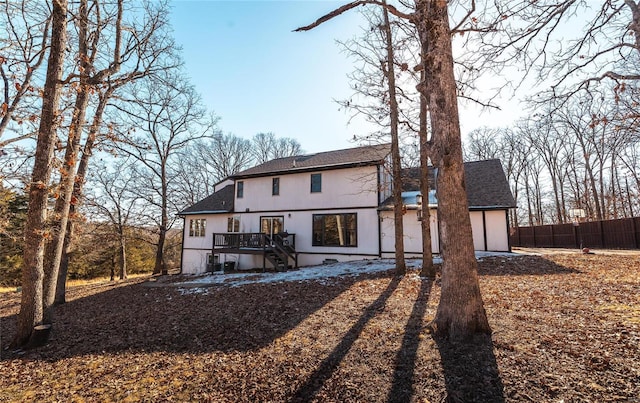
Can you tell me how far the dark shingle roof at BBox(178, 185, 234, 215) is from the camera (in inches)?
731

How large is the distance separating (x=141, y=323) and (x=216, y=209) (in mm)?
12577

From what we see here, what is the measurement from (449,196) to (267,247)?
11.3 m

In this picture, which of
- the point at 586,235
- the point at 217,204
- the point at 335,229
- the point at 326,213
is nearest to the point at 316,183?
the point at 326,213

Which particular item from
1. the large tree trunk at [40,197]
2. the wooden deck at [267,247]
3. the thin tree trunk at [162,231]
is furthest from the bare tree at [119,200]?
the large tree trunk at [40,197]

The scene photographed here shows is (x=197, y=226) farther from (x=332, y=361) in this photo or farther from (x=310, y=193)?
(x=332, y=361)

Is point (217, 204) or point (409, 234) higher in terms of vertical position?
point (217, 204)

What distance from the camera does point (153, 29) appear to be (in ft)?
26.2

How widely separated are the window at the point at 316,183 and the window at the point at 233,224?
521cm

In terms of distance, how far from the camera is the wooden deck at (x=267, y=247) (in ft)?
47.2

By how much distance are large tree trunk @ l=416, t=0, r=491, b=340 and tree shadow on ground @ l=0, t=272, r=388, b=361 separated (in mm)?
2695

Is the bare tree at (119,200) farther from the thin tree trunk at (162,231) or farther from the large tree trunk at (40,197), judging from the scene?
the large tree trunk at (40,197)

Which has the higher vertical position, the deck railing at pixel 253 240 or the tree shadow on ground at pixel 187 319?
the deck railing at pixel 253 240

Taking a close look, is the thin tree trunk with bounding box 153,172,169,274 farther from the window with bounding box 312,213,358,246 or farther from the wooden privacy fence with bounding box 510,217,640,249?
the wooden privacy fence with bounding box 510,217,640,249

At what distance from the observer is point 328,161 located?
1619 cm
